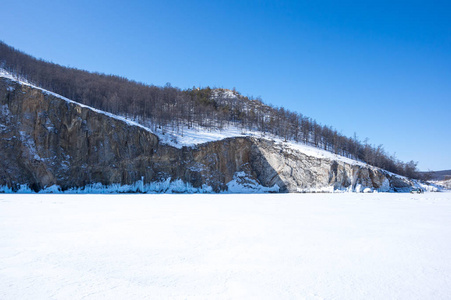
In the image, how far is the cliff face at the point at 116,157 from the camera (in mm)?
30234

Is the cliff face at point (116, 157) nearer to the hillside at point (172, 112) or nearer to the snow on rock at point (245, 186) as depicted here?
the snow on rock at point (245, 186)

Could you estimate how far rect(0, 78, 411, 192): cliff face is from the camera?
30.2 m

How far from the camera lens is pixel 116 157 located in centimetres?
3591

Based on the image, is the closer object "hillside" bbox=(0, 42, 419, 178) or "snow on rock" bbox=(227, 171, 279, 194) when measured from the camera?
"snow on rock" bbox=(227, 171, 279, 194)

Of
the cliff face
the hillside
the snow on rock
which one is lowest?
the snow on rock
